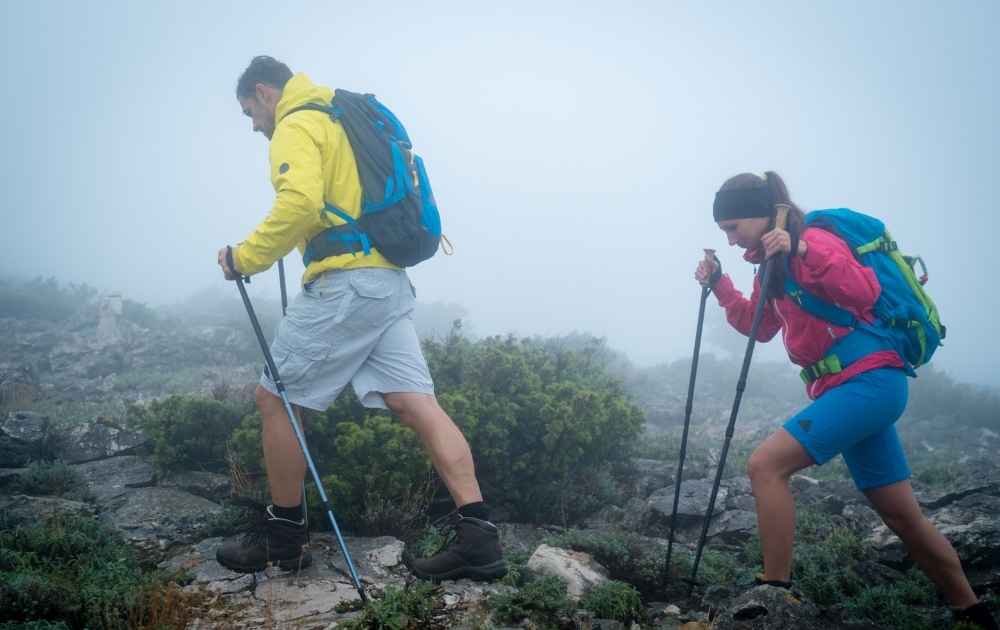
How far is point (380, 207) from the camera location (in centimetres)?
337

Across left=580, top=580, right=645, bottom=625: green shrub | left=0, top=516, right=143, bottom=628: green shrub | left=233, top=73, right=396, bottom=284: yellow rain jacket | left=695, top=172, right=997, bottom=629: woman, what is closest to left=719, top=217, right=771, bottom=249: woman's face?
left=695, top=172, right=997, bottom=629: woman

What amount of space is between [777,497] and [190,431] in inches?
201

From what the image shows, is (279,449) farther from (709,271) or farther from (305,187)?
(709,271)

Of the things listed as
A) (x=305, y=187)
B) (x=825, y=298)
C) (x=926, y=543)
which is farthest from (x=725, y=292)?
(x=305, y=187)

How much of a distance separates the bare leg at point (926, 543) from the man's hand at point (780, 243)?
1437mm

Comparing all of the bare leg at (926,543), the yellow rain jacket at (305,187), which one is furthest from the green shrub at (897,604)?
the yellow rain jacket at (305,187)

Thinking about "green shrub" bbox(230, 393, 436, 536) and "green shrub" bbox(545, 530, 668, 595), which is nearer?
"green shrub" bbox(545, 530, 668, 595)

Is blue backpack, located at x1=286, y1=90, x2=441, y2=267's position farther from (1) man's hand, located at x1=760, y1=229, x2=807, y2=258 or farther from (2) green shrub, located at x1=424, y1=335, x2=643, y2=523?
(2) green shrub, located at x1=424, y1=335, x2=643, y2=523

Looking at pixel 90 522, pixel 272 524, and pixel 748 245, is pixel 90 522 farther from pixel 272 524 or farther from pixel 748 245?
pixel 748 245

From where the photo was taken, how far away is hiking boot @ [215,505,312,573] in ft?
11.6

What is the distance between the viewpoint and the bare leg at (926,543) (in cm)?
319

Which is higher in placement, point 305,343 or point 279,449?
point 305,343

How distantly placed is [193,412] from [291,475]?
2721mm

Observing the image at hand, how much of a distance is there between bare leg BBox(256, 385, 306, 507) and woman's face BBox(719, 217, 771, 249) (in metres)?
2.84
